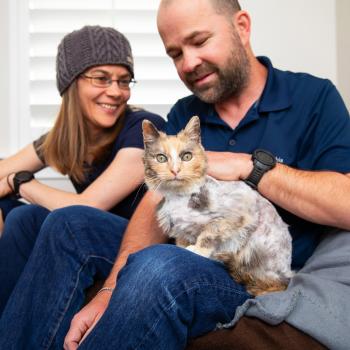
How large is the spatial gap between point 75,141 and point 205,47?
0.69 m

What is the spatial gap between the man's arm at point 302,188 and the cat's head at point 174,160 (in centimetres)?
9

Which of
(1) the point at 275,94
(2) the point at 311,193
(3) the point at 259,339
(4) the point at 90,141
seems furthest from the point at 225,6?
(3) the point at 259,339

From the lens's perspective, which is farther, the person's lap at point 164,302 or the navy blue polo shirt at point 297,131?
the navy blue polo shirt at point 297,131

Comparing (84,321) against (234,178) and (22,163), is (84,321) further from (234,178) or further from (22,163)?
(22,163)

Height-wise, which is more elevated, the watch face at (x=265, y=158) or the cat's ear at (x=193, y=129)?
the cat's ear at (x=193, y=129)

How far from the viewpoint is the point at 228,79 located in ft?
4.91

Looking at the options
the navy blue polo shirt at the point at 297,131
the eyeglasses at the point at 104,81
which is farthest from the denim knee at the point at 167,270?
the eyeglasses at the point at 104,81

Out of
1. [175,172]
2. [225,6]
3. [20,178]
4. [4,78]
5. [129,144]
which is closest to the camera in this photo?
[175,172]

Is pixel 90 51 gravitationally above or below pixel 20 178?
above

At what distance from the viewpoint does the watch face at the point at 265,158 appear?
128cm

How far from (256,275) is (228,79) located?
613 millimetres

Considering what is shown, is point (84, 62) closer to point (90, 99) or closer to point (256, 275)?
point (90, 99)

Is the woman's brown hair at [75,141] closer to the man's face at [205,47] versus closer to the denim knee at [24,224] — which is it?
the denim knee at [24,224]

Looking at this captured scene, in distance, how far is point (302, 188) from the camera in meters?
1.26
